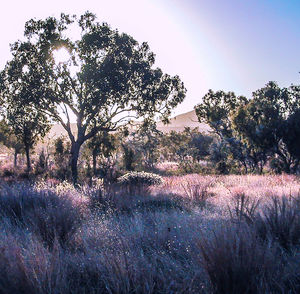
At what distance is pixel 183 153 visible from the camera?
3719 cm

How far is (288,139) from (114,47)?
43.0ft

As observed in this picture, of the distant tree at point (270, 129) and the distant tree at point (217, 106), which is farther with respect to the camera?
the distant tree at point (217, 106)

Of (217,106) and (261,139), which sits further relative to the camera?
(217,106)

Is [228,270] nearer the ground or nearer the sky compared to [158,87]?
nearer the ground

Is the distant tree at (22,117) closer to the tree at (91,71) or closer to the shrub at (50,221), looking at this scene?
the tree at (91,71)

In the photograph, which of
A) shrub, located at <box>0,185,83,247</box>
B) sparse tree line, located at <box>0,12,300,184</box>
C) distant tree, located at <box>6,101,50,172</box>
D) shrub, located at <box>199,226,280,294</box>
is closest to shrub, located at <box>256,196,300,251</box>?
shrub, located at <box>199,226,280,294</box>

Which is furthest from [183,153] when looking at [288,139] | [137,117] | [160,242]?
[160,242]

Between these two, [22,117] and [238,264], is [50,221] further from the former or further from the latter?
[22,117]

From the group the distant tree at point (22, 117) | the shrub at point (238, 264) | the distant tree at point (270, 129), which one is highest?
the distant tree at point (22, 117)

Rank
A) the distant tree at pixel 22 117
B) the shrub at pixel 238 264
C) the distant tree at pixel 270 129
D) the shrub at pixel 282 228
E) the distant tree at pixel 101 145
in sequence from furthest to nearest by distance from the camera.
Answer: the distant tree at pixel 101 145, the distant tree at pixel 22 117, the distant tree at pixel 270 129, the shrub at pixel 282 228, the shrub at pixel 238 264

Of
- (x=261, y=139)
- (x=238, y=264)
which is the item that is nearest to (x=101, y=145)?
(x=261, y=139)

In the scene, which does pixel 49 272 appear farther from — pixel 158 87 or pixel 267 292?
pixel 158 87

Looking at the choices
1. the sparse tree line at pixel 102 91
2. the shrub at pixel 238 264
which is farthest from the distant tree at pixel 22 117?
the shrub at pixel 238 264

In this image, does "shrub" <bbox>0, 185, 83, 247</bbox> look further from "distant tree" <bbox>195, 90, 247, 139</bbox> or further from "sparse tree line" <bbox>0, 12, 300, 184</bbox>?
"distant tree" <bbox>195, 90, 247, 139</bbox>
